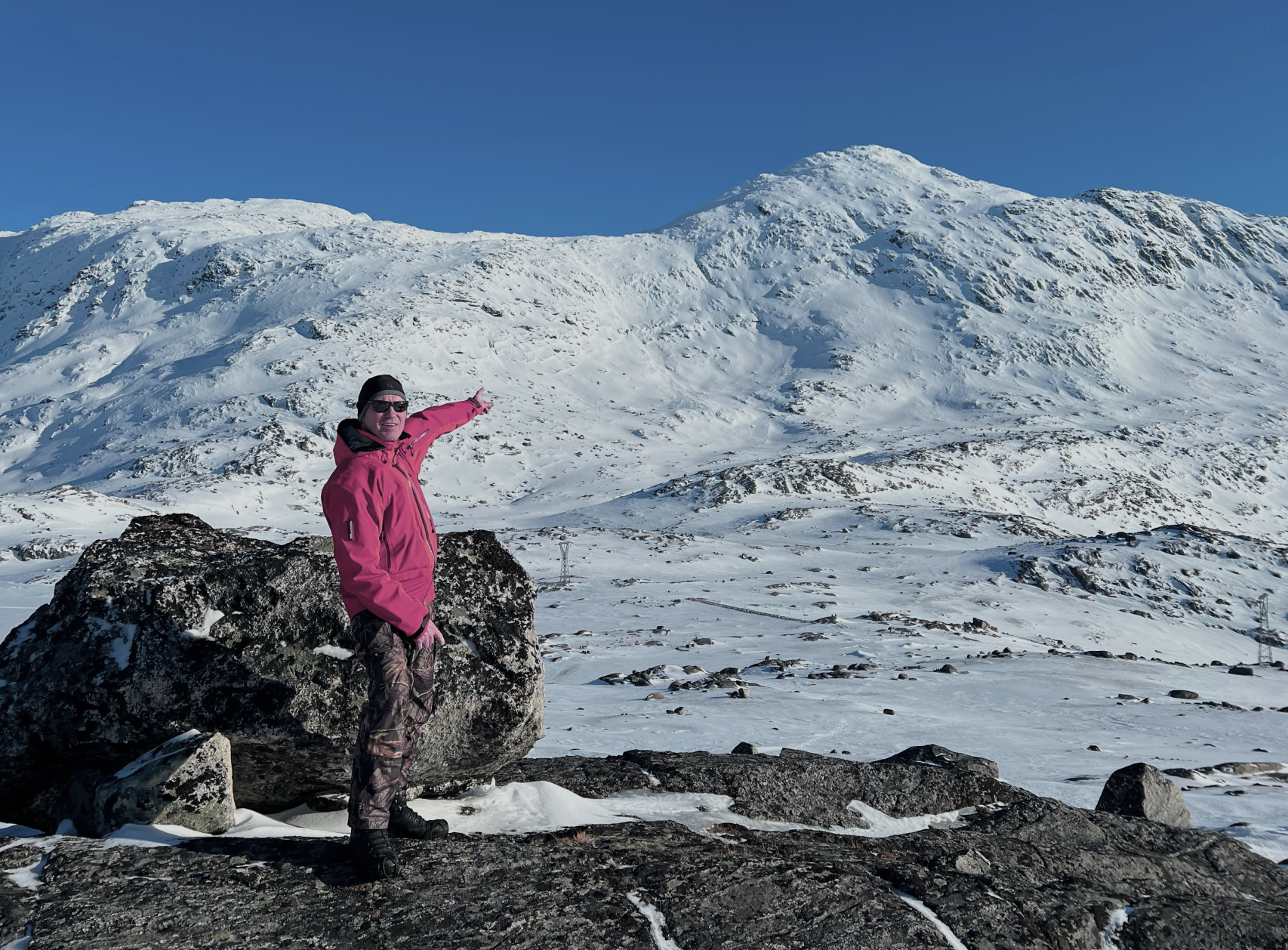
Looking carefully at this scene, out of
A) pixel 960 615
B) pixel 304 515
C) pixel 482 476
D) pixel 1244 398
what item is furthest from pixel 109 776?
pixel 1244 398

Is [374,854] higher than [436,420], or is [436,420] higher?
[436,420]

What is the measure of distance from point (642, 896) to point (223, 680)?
9.29 ft

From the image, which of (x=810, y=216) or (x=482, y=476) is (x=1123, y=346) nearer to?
(x=810, y=216)

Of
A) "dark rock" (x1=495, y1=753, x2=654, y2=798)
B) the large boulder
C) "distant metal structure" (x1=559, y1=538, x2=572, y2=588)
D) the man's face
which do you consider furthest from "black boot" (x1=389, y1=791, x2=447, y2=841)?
"distant metal structure" (x1=559, y1=538, x2=572, y2=588)

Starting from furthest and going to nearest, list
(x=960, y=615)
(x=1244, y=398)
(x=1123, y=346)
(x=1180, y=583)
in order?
1. (x=1123, y=346)
2. (x=1244, y=398)
3. (x=1180, y=583)
4. (x=960, y=615)

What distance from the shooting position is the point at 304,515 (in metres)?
50.1

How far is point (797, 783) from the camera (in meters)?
5.87

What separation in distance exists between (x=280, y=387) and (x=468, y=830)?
73276mm

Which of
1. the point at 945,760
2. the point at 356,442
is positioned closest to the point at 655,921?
the point at 356,442

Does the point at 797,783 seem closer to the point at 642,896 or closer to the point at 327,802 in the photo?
the point at 642,896

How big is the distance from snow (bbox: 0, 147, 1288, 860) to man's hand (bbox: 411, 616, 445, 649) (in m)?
1.48

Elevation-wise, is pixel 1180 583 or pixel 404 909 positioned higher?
pixel 404 909

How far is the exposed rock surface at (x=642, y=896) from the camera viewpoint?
10.9ft

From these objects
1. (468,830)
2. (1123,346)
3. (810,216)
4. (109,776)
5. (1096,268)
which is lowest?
(468,830)
